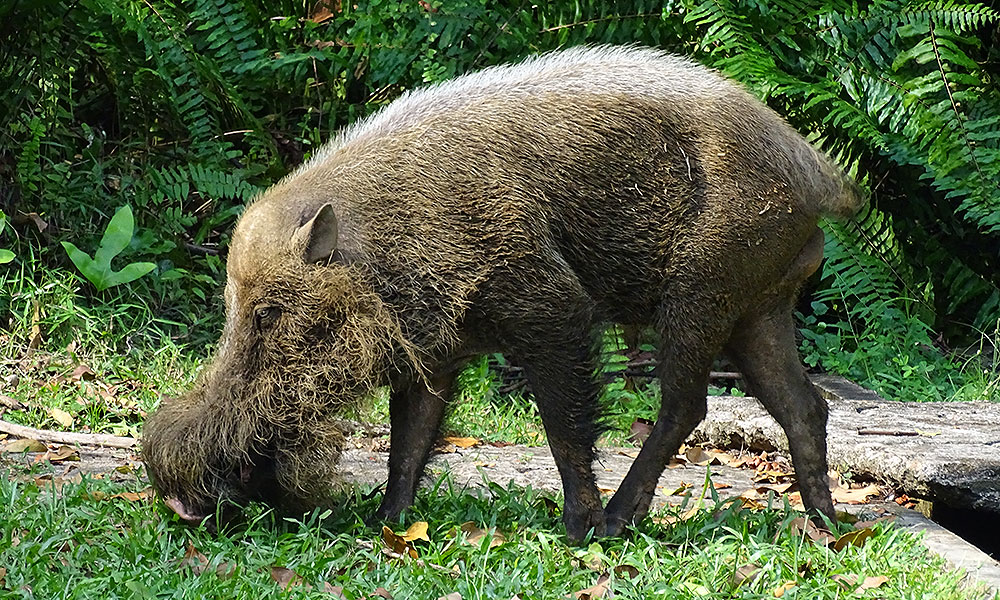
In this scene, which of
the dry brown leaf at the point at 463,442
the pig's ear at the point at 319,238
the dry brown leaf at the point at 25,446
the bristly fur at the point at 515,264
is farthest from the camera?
the dry brown leaf at the point at 463,442

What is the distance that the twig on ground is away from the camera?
19.1ft

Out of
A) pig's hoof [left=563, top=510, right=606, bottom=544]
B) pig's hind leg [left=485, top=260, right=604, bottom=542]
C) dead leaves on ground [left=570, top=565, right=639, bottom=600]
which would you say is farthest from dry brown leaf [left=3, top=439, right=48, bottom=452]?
dead leaves on ground [left=570, top=565, right=639, bottom=600]

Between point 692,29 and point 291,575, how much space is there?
535 cm

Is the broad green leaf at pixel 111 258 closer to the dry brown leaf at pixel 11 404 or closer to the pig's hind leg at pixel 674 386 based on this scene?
the dry brown leaf at pixel 11 404

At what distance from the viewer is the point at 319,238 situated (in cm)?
411

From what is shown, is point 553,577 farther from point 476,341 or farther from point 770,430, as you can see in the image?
point 770,430

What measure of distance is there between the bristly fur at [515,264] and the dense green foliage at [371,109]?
9.62ft

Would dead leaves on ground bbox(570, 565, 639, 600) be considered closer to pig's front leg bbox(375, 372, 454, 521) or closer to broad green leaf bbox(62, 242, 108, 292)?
pig's front leg bbox(375, 372, 454, 521)

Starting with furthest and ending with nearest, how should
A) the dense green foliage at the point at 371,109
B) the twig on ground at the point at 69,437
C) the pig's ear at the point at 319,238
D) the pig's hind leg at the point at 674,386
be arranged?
the dense green foliage at the point at 371,109 < the twig on ground at the point at 69,437 < the pig's hind leg at the point at 674,386 < the pig's ear at the point at 319,238

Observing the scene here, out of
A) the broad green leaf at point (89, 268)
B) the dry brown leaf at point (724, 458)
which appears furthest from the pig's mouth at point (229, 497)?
the broad green leaf at point (89, 268)

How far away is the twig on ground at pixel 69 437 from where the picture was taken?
582 cm

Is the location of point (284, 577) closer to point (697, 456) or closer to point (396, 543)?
point (396, 543)

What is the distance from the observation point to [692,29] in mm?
8031

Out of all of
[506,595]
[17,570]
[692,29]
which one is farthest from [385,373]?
[692,29]
